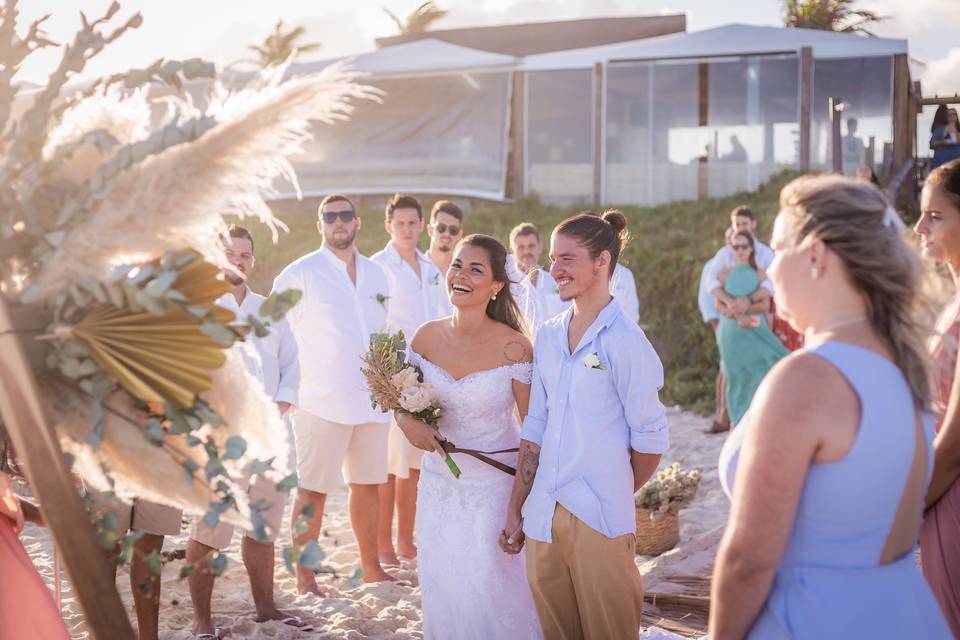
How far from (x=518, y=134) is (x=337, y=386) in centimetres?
1300

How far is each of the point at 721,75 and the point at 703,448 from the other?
997 centimetres

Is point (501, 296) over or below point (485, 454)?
over

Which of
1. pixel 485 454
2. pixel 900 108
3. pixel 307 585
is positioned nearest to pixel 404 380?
pixel 485 454

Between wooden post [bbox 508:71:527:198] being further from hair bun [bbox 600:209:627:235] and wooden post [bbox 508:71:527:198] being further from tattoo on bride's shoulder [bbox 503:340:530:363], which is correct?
tattoo on bride's shoulder [bbox 503:340:530:363]

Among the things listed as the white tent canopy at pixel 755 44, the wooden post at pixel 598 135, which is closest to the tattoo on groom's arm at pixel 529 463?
the white tent canopy at pixel 755 44

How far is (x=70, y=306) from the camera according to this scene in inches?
73.9

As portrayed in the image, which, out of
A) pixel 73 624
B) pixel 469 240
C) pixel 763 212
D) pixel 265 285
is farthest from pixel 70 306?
pixel 265 285

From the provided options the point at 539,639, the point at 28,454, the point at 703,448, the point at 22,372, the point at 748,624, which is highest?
the point at 22,372

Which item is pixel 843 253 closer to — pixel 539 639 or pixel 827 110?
pixel 539 639

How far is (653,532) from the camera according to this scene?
22.3ft

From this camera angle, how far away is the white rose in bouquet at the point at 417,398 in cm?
452

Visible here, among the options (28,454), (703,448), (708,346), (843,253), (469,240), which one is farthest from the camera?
(708,346)

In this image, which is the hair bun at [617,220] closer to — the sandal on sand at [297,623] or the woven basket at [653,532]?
the woven basket at [653,532]

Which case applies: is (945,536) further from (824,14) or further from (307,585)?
(824,14)
